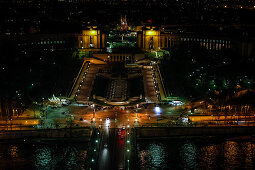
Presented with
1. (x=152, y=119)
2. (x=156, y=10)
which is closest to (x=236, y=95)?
(x=152, y=119)

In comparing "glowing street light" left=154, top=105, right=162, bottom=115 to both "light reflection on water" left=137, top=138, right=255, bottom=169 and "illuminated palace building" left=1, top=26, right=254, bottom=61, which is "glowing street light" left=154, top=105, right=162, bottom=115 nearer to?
"light reflection on water" left=137, top=138, right=255, bottom=169

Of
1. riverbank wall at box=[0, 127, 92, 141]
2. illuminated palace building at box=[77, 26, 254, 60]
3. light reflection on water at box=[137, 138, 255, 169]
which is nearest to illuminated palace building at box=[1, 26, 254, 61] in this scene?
illuminated palace building at box=[77, 26, 254, 60]

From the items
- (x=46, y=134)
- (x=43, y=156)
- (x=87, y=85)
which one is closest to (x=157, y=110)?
(x=87, y=85)

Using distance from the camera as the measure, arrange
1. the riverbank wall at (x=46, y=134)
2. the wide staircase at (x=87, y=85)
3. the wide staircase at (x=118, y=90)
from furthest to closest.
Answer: the wide staircase at (x=118, y=90), the wide staircase at (x=87, y=85), the riverbank wall at (x=46, y=134)

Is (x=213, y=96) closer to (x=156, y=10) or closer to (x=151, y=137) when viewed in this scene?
(x=151, y=137)

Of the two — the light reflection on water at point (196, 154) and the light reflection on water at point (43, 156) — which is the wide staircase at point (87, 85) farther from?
the light reflection on water at point (196, 154)

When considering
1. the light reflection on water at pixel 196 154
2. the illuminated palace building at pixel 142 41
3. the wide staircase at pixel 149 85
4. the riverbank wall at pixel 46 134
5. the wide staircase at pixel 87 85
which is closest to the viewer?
the light reflection on water at pixel 196 154

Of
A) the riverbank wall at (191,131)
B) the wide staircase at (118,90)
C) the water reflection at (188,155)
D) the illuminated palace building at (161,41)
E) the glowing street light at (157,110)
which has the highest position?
the illuminated palace building at (161,41)

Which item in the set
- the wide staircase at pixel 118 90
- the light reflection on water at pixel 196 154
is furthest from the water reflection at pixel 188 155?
the wide staircase at pixel 118 90
